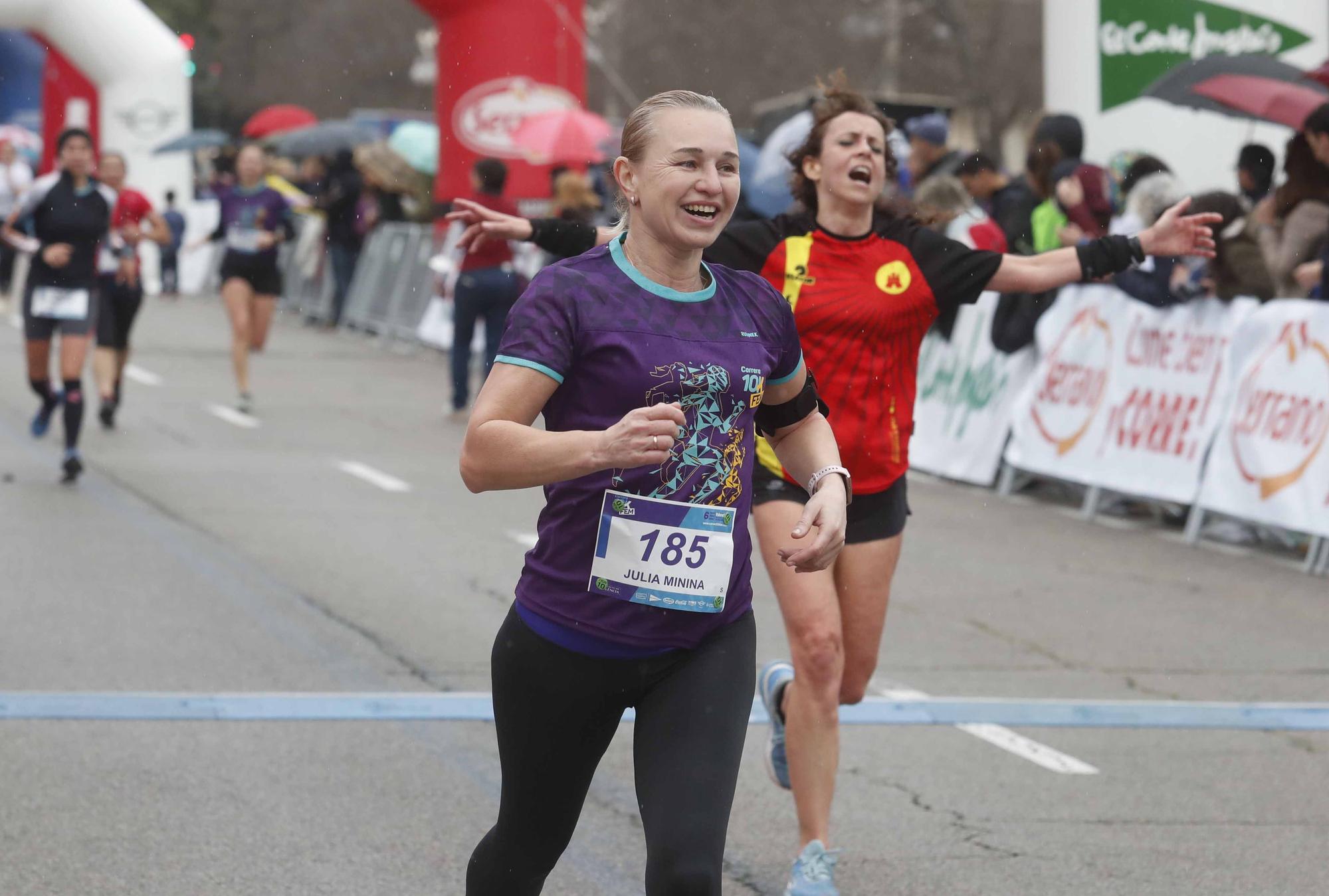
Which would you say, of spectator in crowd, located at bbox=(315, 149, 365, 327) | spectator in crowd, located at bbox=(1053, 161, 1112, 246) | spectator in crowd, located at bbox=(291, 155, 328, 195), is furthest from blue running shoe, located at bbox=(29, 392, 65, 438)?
spectator in crowd, located at bbox=(291, 155, 328, 195)

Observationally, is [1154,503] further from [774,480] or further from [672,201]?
[672,201]

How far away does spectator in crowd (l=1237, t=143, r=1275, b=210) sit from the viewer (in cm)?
1196

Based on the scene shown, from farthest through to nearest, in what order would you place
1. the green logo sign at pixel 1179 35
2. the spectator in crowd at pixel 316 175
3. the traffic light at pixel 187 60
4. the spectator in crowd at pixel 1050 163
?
the traffic light at pixel 187 60 → the spectator in crowd at pixel 316 175 → the green logo sign at pixel 1179 35 → the spectator in crowd at pixel 1050 163

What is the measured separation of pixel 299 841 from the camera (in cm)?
534

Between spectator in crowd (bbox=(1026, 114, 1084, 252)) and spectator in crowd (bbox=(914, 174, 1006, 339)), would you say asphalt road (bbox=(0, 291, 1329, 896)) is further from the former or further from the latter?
spectator in crowd (bbox=(1026, 114, 1084, 252))

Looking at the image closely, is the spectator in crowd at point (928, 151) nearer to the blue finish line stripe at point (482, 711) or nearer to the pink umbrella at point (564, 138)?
the pink umbrella at point (564, 138)

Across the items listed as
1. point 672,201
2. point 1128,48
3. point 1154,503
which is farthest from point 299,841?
point 1128,48

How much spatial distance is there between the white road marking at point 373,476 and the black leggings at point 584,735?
8.70 meters

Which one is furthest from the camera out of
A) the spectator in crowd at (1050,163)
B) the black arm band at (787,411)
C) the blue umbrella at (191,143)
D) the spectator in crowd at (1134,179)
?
the blue umbrella at (191,143)

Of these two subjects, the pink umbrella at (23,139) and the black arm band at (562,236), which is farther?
the pink umbrella at (23,139)

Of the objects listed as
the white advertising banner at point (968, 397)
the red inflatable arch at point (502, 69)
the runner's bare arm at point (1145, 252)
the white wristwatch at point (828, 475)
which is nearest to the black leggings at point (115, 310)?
the white advertising banner at point (968, 397)

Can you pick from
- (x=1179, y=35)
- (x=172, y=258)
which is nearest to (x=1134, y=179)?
(x=1179, y=35)

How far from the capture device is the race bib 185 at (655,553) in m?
3.58

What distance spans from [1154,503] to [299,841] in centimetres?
736
